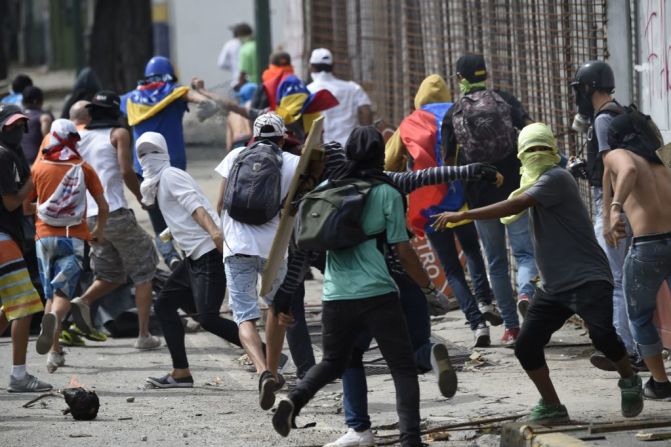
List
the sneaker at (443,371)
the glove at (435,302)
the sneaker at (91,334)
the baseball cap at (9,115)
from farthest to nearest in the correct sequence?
the sneaker at (91,334), the baseball cap at (9,115), the glove at (435,302), the sneaker at (443,371)

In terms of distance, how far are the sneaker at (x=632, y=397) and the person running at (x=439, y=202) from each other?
8.89 feet

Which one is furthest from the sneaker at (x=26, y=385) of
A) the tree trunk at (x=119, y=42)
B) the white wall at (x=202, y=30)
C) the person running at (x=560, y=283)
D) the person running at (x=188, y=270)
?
the white wall at (x=202, y=30)

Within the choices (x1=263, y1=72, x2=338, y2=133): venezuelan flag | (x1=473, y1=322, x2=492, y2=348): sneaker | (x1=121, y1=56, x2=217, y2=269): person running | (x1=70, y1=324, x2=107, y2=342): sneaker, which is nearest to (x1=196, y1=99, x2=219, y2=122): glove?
(x1=121, y1=56, x2=217, y2=269): person running

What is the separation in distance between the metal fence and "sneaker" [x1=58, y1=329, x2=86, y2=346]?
12.3 feet

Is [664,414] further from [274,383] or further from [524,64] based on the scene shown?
[524,64]

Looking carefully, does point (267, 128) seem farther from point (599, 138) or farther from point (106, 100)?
point (106, 100)

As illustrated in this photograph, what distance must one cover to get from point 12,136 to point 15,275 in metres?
0.89

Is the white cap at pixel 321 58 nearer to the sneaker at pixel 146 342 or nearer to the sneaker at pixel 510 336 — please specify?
the sneaker at pixel 146 342

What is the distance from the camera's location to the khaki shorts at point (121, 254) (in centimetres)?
1048

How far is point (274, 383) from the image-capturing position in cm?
759

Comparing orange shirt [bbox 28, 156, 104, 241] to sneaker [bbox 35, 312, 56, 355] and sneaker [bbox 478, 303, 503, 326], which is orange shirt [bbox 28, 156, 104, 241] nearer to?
sneaker [bbox 35, 312, 56, 355]

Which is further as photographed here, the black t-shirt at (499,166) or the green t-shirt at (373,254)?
the black t-shirt at (499,166)

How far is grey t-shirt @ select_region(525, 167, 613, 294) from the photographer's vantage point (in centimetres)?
699

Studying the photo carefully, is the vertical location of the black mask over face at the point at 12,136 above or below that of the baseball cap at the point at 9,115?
below
